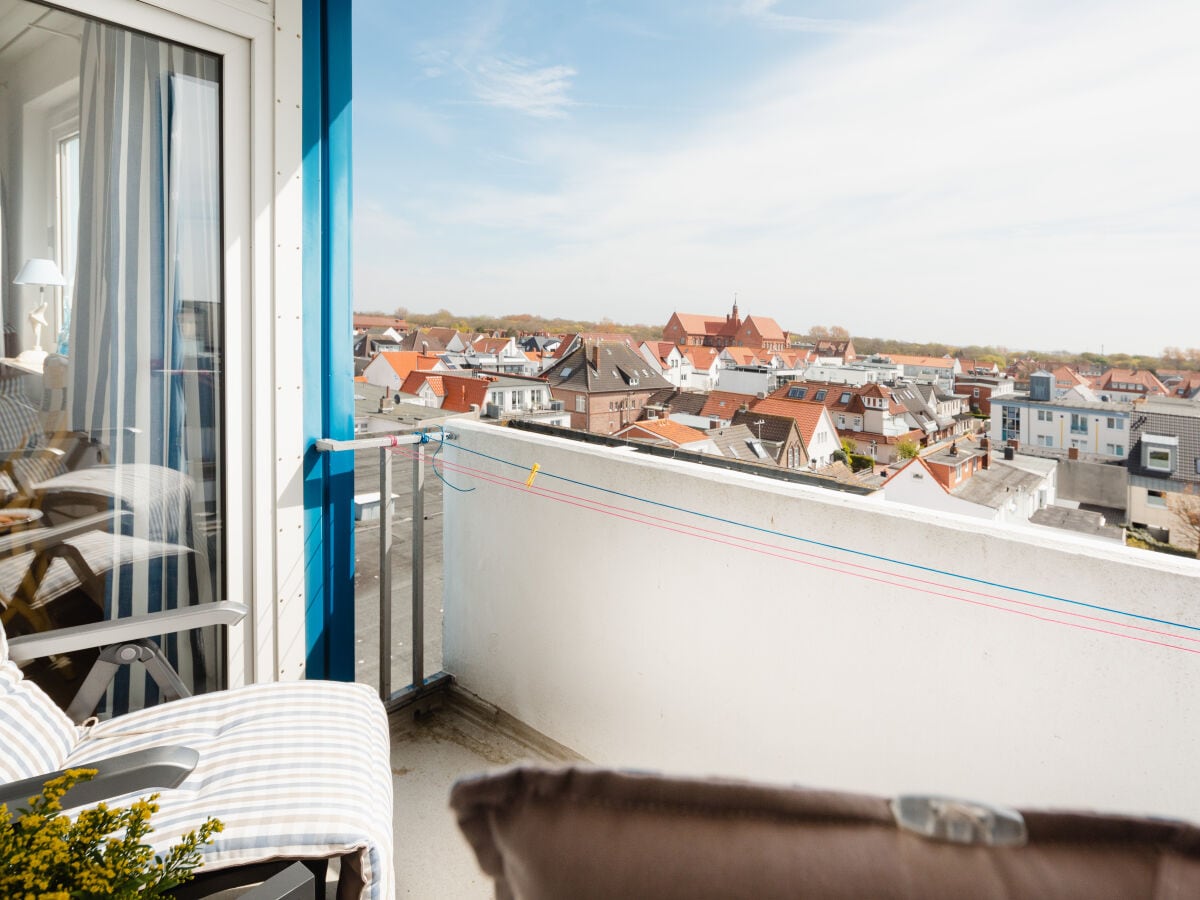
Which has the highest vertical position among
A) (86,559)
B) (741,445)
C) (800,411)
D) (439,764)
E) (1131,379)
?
(1131,379)

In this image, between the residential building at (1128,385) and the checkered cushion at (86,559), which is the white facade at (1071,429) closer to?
the residential building at (1128,385)

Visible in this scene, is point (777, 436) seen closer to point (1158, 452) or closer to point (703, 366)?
point (703, 366)

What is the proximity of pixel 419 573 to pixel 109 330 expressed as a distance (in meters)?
1.20

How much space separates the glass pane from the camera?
164 cm

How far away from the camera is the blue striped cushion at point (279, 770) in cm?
117

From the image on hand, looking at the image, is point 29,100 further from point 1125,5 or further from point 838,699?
point 1125,5

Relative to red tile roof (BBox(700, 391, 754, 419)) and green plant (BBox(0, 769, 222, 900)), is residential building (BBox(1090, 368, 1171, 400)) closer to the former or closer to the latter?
red tile roof (BBox(700, 391, 754, 419))

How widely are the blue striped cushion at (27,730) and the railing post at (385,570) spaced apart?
99 centimetres

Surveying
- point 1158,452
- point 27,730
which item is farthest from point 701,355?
point 27,730

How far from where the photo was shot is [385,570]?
2.40 metres

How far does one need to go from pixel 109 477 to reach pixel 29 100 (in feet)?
2.91

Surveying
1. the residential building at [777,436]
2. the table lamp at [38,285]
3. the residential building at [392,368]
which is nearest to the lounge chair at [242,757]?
the table lamp at [38,285]

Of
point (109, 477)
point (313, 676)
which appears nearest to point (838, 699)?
point (313, 676)

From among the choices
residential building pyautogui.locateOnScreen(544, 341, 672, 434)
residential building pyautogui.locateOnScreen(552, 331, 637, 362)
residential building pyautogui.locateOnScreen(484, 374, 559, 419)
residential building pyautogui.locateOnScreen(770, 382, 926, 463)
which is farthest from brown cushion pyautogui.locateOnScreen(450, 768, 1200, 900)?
residential building pyautogui.locateOnScreen(552, 331, 637, 362)
